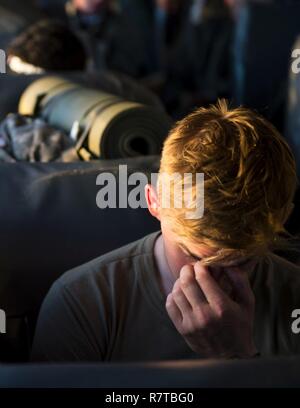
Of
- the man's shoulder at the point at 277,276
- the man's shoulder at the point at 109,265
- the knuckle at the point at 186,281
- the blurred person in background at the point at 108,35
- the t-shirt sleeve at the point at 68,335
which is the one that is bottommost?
the t-shirt sleeve at the point at 68,335

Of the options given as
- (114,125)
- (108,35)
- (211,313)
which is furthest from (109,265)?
(108,35)

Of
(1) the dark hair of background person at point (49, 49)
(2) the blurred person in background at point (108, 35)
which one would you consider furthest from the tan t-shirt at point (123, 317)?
(2) the blurred person in background at point (108, 35)

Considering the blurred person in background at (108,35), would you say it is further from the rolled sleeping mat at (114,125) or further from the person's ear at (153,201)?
the person's ear at (153,201)

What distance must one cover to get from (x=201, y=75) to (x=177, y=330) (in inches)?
125

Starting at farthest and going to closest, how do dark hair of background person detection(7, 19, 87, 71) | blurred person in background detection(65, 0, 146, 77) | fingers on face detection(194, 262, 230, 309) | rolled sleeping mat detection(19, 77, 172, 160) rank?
blurred person in background detection(65, 0, 146, 77) < dark hair of background person detection(7, 19, 87, 71) < rolled sleeping mat detection(19, 77, 172, 160) < fingers on face detection(194, 262, 230, 309)

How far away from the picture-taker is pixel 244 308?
0.93 metres

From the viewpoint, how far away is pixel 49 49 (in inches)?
78.4

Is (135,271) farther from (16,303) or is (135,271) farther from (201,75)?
(201,75)

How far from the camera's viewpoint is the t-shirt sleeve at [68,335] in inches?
37.1

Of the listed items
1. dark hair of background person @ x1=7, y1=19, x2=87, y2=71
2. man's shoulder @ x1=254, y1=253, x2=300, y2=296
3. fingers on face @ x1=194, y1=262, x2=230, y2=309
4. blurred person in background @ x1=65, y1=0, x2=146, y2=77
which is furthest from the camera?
blurred person in background @ x1=65, y1=0, x2=146, y2=77

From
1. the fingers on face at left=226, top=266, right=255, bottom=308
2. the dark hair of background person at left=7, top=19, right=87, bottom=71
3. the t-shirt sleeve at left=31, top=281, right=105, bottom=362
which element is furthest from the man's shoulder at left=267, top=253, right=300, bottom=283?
the dark hair of background person at left=7, top=19, right=87, bottom=71

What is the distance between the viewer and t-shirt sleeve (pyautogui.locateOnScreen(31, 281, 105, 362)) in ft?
3.10

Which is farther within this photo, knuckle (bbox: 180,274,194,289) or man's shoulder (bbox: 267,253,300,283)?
man's shoulder (bbox: 267,253,300,283)

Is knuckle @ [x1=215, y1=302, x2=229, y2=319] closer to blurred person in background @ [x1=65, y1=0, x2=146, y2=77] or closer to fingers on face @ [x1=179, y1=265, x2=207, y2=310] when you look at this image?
fingers on face @ [x1=179, y1=265, x2=207, y2=310]
